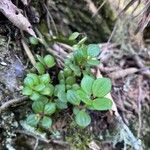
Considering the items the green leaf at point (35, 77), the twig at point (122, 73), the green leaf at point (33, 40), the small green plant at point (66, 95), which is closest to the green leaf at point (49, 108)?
the small green plant at point (66, 95)

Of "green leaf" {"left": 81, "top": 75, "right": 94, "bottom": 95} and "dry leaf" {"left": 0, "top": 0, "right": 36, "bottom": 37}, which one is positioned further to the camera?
"dry leaf" {"left": 0, "top": 0, "right": 36, "bottom": 37}

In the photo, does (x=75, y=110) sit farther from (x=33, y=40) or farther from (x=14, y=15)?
(x=14, y=15)

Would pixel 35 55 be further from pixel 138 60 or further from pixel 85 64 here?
pixel 138 60

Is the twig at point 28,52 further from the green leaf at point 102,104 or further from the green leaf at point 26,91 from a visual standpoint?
the green leaf at point 102,104

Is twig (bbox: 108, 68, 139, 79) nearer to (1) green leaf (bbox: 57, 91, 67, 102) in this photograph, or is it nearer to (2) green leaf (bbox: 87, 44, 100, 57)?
(2) green leaf (bbox: 87, 44, 100, 57)

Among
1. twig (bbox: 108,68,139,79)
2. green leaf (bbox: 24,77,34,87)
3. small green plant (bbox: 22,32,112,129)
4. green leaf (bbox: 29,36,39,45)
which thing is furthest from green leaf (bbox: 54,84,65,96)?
twig (bbox: 108,68,139,79)

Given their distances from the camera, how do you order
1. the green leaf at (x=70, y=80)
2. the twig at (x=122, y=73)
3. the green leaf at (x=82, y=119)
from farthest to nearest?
the twig at (x=122, y=73)
the green leaf at (x=70, y=80)
the green leaf at (x=82, y=119)

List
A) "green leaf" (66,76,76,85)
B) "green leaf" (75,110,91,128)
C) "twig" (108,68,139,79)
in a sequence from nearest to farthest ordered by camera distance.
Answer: "green leaf" (75,110,91,128), "green leaf" (66,76,76,85), "twig" (108,68,139,79)

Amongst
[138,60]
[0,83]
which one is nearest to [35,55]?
[0,83]
